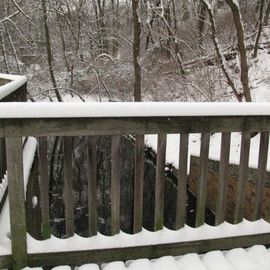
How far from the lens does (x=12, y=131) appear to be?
2346mm

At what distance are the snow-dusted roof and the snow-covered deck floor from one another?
104 cm

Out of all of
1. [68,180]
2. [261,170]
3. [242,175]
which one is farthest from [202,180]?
[68,180]

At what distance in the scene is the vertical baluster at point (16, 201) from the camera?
237 centimetres

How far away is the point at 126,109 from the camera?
246cm

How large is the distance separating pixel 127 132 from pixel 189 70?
11.7m

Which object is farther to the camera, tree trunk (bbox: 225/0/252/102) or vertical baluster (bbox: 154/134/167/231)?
tree trunk (bbox: 225/0/252/102)

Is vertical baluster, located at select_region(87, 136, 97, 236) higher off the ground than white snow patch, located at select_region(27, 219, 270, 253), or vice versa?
vertical baluster, located at select_region(87, 136, 97, 236)

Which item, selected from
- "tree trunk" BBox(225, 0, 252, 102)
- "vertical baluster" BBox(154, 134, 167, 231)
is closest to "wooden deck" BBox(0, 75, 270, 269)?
"vertical baluster" BBox(154, 134, 167, 231)

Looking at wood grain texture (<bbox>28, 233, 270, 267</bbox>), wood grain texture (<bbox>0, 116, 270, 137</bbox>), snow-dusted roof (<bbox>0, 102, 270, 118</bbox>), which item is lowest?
wood grain texture (<bbox>28, 233, 270, 267</bbox>)

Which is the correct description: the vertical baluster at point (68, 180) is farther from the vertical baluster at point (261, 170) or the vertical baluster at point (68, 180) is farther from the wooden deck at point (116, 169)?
the vertical baluster at point (261, 170)

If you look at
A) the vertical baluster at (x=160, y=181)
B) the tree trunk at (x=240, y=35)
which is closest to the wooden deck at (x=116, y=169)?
the vertical baluster at (x=160, y=181)

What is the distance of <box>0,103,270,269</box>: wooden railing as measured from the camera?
2377 millimetres

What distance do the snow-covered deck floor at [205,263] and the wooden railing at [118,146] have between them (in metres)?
0.05

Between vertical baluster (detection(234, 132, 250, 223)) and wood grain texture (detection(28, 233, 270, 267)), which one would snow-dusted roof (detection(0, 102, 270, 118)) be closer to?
vertical baluster (detection(234, 132, 250, 223))
